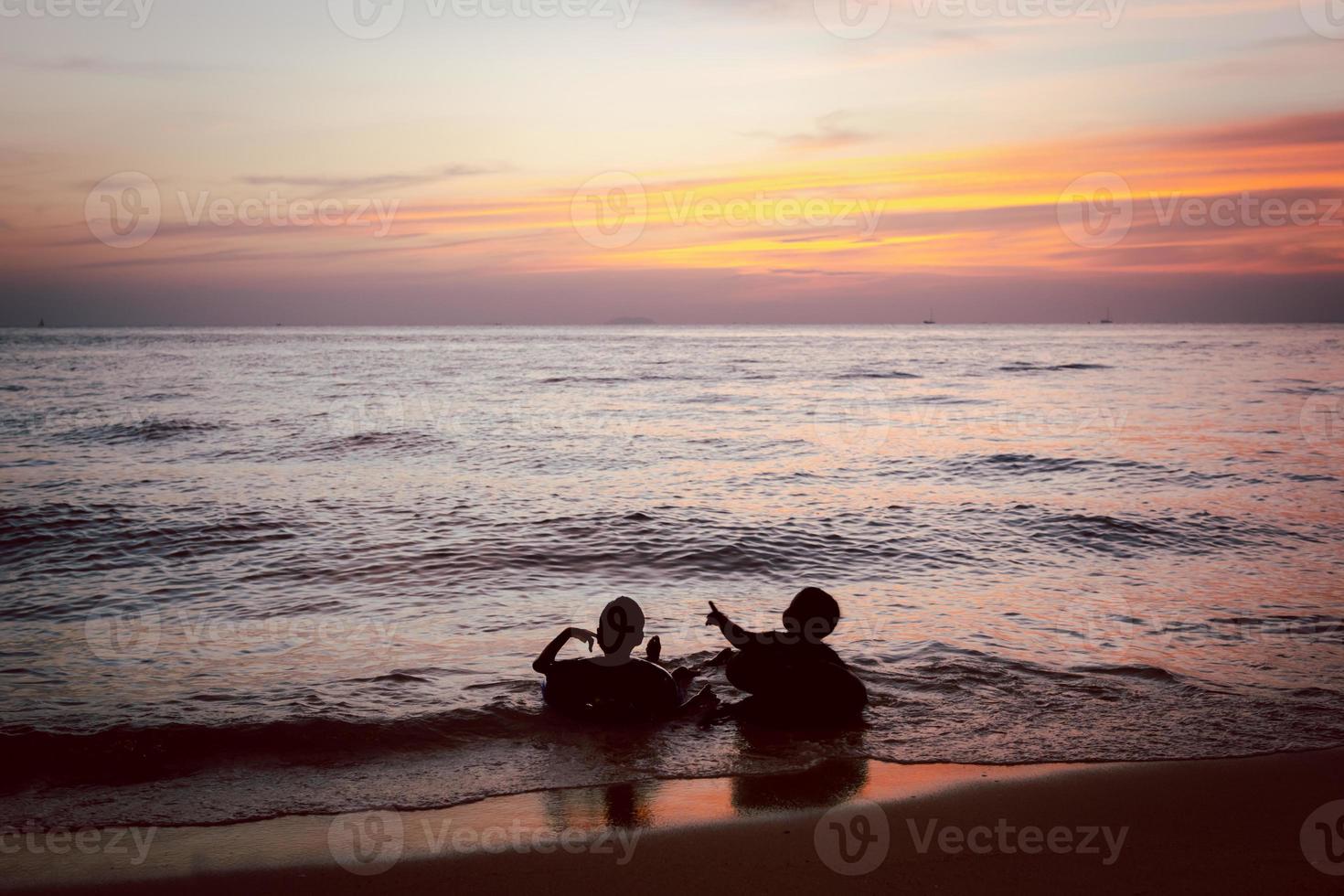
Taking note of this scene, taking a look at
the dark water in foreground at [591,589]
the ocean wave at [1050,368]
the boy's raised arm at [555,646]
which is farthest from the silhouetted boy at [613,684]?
the ocean wave at [1050,368]

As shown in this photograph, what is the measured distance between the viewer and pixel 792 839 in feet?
16.6

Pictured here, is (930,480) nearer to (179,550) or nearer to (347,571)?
(347,571)

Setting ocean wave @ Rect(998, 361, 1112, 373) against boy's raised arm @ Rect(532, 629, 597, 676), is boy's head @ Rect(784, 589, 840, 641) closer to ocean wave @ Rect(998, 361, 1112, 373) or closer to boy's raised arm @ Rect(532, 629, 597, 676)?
boy's raised arm @ Rect(532, 629, 597, 676)

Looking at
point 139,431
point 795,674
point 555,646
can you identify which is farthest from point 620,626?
point 139,431

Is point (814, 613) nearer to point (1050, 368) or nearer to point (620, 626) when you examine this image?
point (620, 626)

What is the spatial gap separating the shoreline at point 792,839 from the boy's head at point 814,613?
102 cm

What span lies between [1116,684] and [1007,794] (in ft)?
9.24

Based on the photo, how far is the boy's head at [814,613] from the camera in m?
6.55

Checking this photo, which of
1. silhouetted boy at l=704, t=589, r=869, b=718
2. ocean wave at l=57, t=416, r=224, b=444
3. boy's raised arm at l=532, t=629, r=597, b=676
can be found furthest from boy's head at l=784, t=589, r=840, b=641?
ocean wave at l=57, t=416, r=224, b=444

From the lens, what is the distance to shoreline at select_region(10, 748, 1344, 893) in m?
4.65

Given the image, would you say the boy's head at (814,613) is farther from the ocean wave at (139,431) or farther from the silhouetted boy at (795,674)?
the ocean wave at (139,431)

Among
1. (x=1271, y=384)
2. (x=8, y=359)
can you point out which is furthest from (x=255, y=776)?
(x=8, y=359)

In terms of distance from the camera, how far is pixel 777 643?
676cm

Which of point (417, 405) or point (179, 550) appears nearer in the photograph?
point (179, 550)
